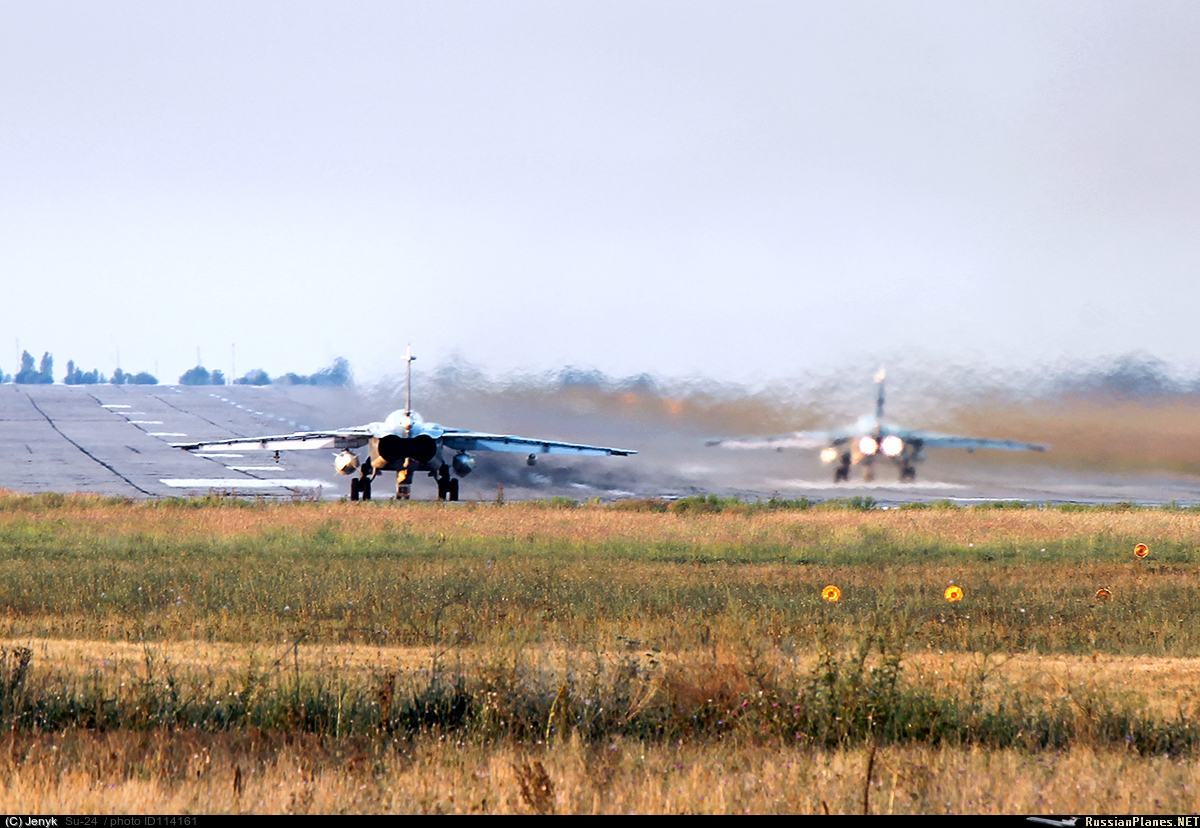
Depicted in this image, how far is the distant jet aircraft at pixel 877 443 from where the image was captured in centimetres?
4322

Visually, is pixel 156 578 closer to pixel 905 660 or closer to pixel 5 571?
pixel 5 571

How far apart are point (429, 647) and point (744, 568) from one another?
12617 mm

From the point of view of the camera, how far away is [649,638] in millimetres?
14898

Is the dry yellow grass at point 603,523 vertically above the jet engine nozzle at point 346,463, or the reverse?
the jet engine nozzle at point 346,463

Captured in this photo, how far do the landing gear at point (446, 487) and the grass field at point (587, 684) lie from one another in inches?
808

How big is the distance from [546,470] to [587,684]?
56.4 meters

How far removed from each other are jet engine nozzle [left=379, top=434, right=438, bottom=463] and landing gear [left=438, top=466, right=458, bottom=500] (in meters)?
2.77

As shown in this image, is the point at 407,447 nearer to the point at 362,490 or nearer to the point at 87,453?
the point at 362,490

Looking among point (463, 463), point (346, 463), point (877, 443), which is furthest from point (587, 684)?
point (346, 463)

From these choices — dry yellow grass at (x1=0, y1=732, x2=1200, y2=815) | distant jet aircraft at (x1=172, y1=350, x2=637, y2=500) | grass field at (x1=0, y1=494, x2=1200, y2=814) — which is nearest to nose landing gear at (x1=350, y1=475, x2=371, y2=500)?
distant jet aircraft at (x1=172, y1=350, x2=637, y2=500)

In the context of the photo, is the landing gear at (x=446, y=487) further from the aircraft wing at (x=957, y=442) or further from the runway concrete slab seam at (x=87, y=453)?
the aircraft wing at (x=957, y=442)

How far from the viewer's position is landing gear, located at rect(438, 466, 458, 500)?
48188 mm

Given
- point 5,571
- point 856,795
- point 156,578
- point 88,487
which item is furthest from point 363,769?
point 88,487

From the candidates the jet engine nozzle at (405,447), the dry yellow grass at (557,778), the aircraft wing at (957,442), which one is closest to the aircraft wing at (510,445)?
the jet engine nozzle at (405,447)
